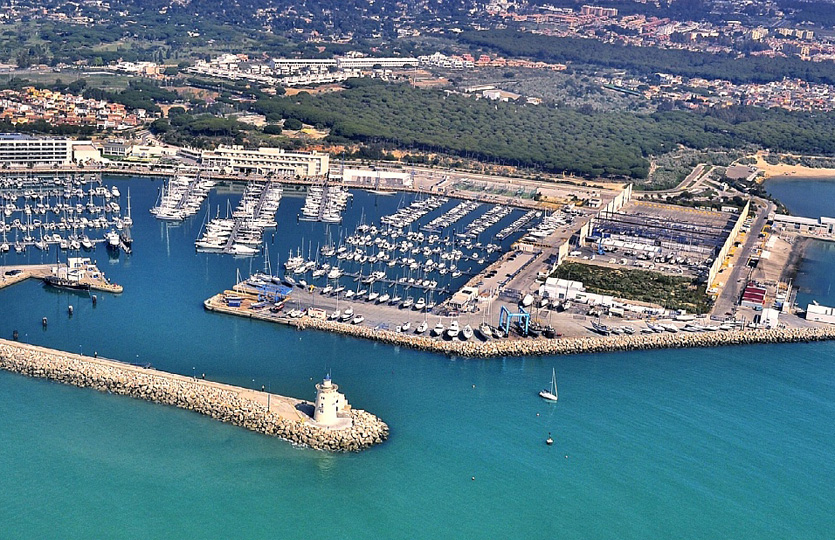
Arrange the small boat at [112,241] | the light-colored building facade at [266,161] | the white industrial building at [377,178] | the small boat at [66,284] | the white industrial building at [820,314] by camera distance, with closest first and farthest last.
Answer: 1. the white industrial building at [820,314]
2. the small boat at [66,284]
3. the small boat at [112,241]
4. the white industrial building at [377,178]
5. the light-colored building facade at [266,161]

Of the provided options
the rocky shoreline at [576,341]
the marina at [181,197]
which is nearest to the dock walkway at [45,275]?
the rocky shoreline at [576,341]

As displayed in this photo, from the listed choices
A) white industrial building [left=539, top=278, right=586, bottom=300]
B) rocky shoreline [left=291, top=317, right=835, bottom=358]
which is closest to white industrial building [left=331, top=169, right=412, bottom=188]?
white industrial building [left=539, top=278, right=586, bottom=300]

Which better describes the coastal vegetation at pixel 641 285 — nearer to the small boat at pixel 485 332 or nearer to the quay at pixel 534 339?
the quay at pixel 534 339

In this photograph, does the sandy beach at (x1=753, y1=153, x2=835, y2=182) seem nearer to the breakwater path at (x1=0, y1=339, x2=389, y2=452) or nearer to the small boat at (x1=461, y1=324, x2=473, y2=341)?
the small boat at (x1=461, y1=324, x2=473, y2=341)

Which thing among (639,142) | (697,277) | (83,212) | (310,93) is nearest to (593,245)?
(697,277)

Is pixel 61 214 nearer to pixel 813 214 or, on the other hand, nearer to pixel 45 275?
pixel 45 275

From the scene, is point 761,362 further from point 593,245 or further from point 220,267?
point 220,267
